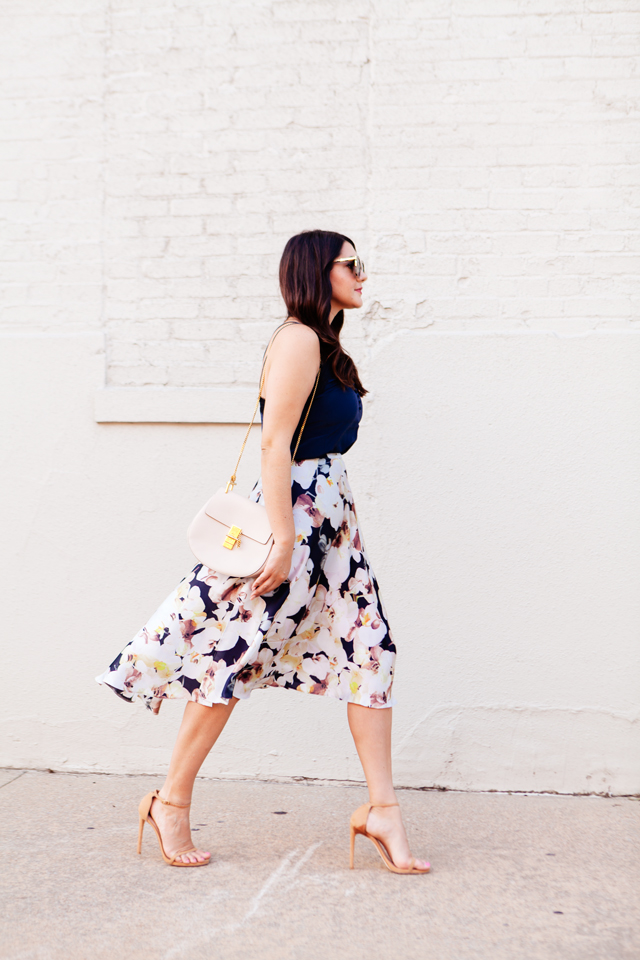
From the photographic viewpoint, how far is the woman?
2.44 metres

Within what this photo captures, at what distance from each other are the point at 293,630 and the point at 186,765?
0.52m

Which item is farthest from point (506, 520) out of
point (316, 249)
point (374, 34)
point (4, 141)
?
point (4, 141)

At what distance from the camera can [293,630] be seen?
99.2 inches

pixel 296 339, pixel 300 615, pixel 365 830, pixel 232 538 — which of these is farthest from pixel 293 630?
pixel 296 339

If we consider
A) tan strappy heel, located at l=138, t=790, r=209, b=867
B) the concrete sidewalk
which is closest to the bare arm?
tan strappy heel, located at l=138, t=790, r=209, b=867

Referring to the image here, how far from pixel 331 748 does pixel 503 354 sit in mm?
1738

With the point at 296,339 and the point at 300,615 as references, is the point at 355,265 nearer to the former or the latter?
the point at 296,339

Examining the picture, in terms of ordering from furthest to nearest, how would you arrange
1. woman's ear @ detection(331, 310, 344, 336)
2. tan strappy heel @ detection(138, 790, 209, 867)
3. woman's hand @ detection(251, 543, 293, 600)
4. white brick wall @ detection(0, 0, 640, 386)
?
1. white brick wall @ detection(0, 0, 640, 386)
2. woman's ear @ detection(331, 310, 344, 336)
3. tan strappy heel @ detection(138, 790, 209, 867)
4. woman's hand @ detection(251, 543, 293, 600)

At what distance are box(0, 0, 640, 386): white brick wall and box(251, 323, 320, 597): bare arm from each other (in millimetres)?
1074

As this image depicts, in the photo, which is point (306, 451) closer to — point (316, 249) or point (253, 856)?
point (316, 249)

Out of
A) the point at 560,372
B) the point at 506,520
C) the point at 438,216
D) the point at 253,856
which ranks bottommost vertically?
the point at 253,856

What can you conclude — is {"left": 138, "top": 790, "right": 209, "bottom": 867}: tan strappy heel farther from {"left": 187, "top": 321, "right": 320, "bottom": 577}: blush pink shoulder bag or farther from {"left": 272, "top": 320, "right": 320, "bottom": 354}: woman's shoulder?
{"left": 272, "top": 320, "right": 320, "bottom": 354}: woman's shoulder

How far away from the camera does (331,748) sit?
11.2ft

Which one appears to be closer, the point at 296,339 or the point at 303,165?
the point at 296,339
